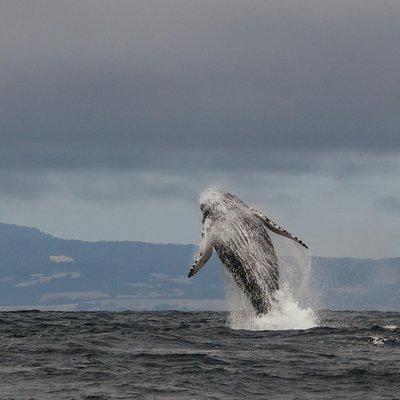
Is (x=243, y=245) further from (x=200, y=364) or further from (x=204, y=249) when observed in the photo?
(x=200, y=364)

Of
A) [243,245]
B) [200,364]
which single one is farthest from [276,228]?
[200,364]

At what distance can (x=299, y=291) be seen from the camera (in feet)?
82.5

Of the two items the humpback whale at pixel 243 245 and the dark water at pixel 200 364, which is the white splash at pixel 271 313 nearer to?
the humpback whale at pixel 243 245

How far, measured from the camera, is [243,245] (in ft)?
83.3

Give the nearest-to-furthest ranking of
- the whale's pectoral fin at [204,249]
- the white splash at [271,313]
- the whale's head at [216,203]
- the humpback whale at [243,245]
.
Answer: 1. the humpback whale at [243,245]
2. the white splash at [271,313]
3. the whale's pectoral fin at [204,249]
4. the whale's head at [216,203]

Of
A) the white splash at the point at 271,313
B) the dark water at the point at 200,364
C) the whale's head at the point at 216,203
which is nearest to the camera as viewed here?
the dark water at the point at 200,364

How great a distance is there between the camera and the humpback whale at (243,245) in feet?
81.6

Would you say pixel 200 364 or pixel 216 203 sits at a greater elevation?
pixel 216 203

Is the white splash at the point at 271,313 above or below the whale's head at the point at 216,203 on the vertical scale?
below

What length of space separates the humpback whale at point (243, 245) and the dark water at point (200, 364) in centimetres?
133

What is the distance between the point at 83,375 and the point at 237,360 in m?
3.48

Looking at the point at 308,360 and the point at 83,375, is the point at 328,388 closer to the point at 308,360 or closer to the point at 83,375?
the point at 308,360

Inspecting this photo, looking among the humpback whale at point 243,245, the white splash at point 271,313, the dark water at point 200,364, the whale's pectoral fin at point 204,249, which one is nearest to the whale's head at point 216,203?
the humpback whale at point 243,245

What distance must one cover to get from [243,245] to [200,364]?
24.2 ft
